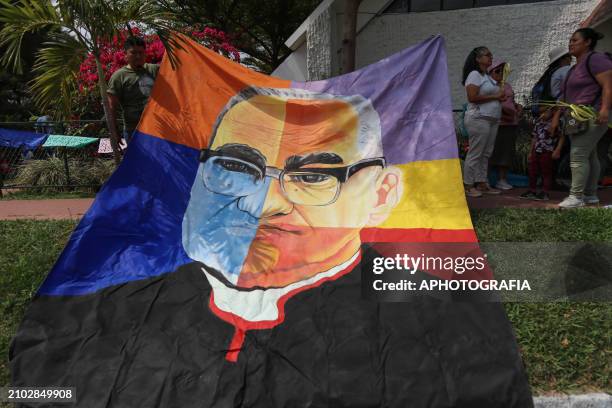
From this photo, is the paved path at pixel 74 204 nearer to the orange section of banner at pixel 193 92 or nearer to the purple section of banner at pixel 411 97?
the purple section of banner at pixel 411 97

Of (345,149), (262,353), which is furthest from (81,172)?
(262,353)

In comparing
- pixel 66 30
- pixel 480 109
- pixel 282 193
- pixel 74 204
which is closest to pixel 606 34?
pixel 480 109

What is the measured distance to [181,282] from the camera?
287cm

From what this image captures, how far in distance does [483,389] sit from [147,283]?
2.08 metres

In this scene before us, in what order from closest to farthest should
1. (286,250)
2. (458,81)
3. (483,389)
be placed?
(483,389), (286,250), (458,81)

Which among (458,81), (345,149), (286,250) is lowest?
(286,250)

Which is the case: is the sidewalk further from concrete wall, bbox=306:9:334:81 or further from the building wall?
concrete wall, bbox=306:9:334:81

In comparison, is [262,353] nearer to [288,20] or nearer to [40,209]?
[40,209]

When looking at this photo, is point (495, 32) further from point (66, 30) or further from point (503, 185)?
point (66, 30)

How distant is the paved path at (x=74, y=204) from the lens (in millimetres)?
5119

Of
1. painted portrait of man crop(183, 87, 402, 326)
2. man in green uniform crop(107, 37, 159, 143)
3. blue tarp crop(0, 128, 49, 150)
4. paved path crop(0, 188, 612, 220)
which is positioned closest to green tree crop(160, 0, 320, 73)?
blue tarp crop(0, 128, 49, 150)

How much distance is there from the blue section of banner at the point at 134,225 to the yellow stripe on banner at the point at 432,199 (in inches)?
63.6

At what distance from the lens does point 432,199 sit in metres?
3.43

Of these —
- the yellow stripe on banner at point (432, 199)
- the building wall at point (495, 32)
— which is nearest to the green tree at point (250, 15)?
the building wall at point (495, 32)
